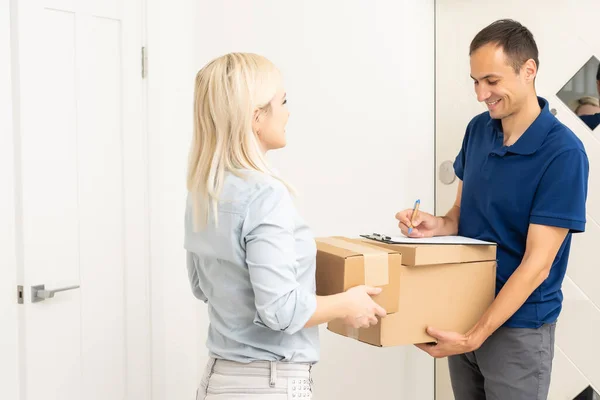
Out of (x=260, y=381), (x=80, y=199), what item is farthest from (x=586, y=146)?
(x=80, y=199)

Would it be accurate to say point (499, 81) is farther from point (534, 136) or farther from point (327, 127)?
point (327, 127)

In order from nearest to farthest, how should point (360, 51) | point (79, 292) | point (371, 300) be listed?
point (371, 300) → point (79, 292) → point (360, 51)

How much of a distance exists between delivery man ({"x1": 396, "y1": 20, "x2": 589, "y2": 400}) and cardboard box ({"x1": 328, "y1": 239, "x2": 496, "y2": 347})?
36mm

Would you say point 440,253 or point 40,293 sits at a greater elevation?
point 440,253

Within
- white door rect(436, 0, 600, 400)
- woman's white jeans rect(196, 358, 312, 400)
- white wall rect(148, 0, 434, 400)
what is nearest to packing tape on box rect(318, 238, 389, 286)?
woman's white jeans rect(196, 358, 312, 400)

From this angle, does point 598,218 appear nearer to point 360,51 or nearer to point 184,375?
point 360,51

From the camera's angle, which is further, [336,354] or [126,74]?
[336,354]

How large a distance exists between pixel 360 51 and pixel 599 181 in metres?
0.98

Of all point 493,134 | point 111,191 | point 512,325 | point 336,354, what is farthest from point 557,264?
point 111,191

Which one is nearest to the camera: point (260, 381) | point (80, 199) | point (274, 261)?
point (274, 261)

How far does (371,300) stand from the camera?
4.99ft

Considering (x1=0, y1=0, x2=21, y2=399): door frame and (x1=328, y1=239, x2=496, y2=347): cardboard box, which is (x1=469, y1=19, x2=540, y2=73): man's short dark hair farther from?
(x1=0, y1=0, x2=21, y2=399): door frame

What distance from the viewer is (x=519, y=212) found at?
69.2 inches

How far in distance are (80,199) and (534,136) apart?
4.77 ft
